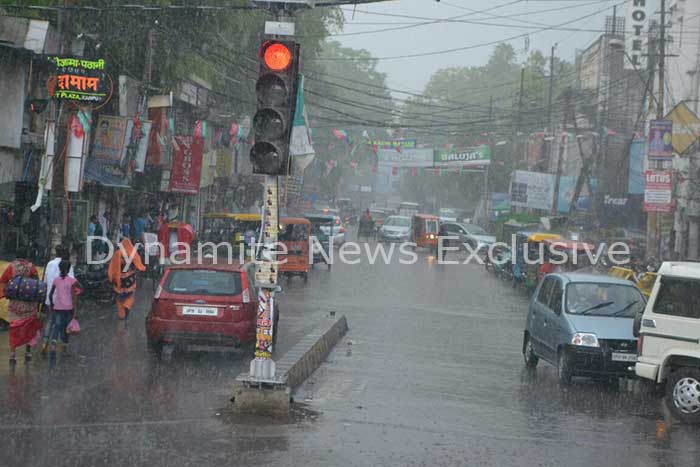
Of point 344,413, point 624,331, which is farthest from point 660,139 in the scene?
point 344,413

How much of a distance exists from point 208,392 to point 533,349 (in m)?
6.50

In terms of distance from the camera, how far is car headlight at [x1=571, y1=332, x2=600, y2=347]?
14422 millimetres

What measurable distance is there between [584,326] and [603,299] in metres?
1.20

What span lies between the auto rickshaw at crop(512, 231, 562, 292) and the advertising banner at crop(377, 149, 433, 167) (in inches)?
1411

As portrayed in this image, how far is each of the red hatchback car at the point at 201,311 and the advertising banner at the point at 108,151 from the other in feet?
49.1

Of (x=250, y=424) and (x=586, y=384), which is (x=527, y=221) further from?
(x=250, y=424)

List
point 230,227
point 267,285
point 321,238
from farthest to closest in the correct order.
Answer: point 321,238 → point 230,227 → point 267,285

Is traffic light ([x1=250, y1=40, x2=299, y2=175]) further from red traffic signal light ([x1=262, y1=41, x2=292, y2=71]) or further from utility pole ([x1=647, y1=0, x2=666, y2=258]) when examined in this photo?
utility pole ([x1=647, y1=0, x2=666, y2=258])

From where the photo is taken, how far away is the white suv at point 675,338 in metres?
11.9

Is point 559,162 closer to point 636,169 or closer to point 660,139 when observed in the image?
point 636,169

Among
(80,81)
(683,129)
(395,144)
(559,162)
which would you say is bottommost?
(80,81)

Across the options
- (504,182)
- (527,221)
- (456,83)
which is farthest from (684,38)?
(456,83)

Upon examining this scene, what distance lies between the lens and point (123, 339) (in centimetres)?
1738

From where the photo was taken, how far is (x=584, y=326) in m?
14.8
